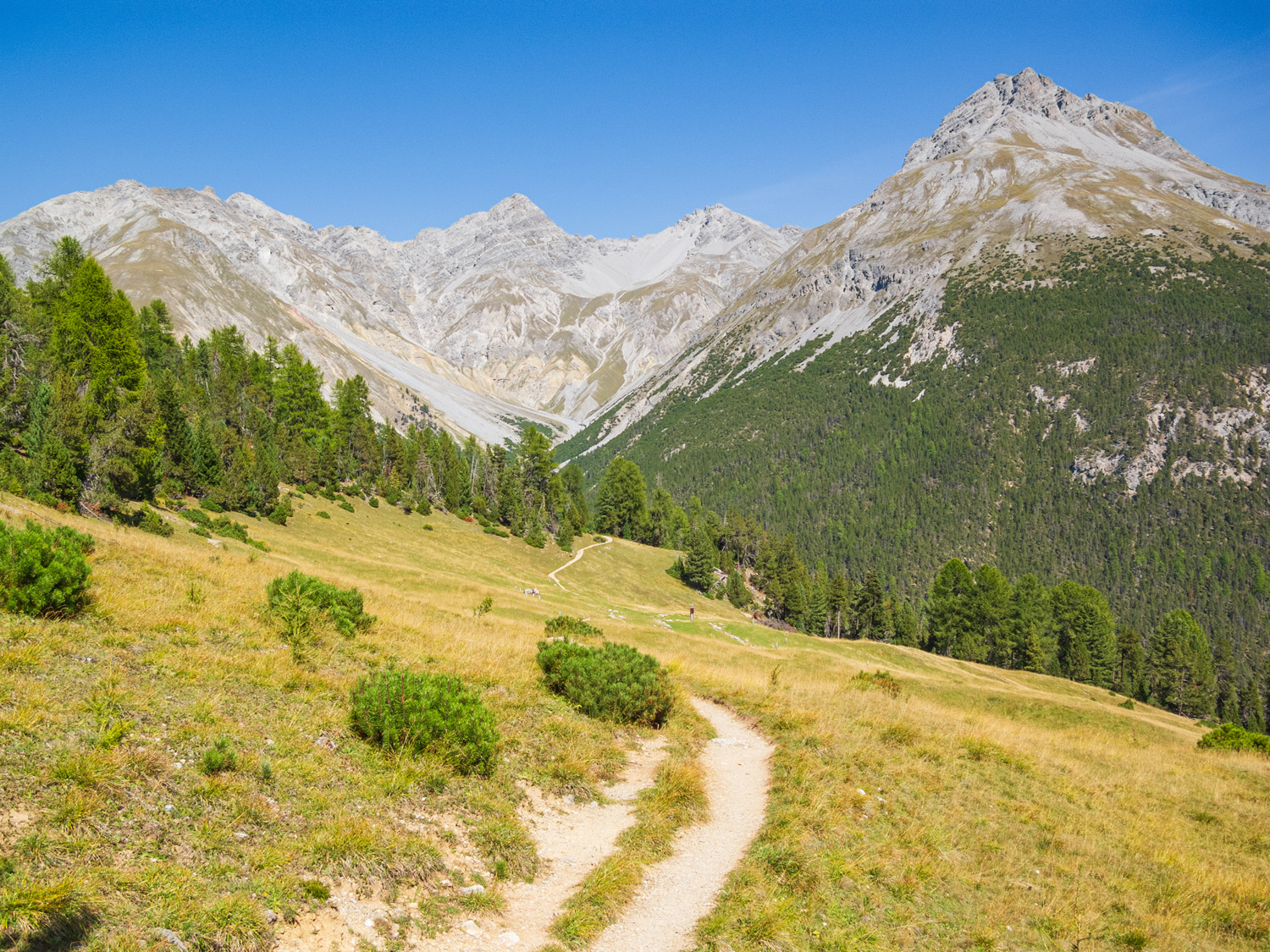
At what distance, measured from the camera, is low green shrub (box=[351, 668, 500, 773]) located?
33.2 feet

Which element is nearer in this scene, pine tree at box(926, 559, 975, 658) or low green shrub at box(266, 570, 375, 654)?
low green shrub at box(266, 570, 375, 654)

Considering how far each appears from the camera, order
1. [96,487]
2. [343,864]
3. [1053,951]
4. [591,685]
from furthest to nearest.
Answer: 1. [96,487]
2. [591,685]
3. [1053,951]
4. [343,864]

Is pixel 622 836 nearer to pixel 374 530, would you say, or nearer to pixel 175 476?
pixel 175 476

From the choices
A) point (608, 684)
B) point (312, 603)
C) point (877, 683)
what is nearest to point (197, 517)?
point (312, 603)

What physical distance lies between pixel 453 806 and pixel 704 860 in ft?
12.9

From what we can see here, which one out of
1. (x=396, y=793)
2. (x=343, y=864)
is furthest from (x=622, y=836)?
(x=343, y=864)

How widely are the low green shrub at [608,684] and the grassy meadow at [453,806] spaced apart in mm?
653

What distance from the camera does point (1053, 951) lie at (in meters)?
8.20

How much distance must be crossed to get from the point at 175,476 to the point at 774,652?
4508cm

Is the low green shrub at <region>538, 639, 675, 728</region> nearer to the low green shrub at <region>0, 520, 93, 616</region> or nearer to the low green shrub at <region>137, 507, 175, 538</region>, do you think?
the low green shrub at <region>0, 520, 93, 616</region>

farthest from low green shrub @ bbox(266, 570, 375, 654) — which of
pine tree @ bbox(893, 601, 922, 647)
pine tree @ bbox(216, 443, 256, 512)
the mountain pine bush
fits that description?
→ pine tree @ bbox(893, 601, 922, 647)

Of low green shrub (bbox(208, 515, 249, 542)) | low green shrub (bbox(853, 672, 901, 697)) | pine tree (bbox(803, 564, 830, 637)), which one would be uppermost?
low green shrub (bbox(853, 672, 901, 697))

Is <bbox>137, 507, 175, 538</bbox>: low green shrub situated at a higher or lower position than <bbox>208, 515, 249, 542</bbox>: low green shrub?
higher

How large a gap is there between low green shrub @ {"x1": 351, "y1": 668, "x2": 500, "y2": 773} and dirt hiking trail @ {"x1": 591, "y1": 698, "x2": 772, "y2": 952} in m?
3.38
